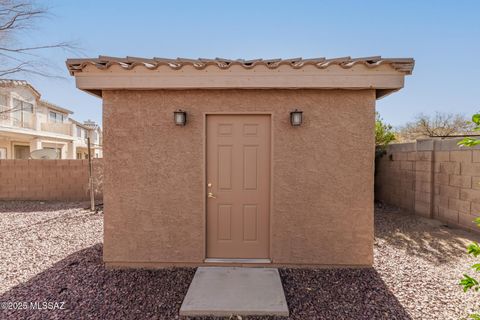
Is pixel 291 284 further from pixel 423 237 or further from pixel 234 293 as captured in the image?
pixel 423 237

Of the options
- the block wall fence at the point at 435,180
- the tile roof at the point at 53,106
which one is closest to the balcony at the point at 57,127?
the tile roof at the point at 53,106

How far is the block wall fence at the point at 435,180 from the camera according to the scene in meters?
6.49

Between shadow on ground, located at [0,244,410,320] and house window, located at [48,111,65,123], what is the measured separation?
27130mm

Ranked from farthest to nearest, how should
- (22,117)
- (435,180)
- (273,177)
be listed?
(22,117), (435,180), (273,177)

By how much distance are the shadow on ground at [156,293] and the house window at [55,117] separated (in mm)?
27130

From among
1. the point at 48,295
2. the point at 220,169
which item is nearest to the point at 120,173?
the point at 220,169

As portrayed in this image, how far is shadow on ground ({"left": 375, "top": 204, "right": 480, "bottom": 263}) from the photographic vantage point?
17.9 feet

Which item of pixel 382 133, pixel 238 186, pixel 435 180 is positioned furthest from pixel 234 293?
pixel 382 133

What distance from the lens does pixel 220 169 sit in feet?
15.3

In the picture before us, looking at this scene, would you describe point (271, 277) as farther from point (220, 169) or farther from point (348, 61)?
point (348, 61)

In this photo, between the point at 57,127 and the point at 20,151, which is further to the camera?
the point at 57,127

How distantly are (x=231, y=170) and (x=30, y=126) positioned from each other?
24.8 metres

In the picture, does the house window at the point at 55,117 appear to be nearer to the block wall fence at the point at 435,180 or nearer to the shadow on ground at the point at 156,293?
the shadow on ground at the point at 156,293

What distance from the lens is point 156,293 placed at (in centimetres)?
386
